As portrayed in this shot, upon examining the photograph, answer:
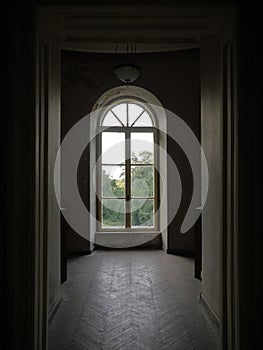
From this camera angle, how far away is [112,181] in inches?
346

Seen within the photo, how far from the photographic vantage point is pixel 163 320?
4.00 metres

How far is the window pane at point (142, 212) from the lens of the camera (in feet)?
28.9

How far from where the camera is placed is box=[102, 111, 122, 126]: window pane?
29.1 ft

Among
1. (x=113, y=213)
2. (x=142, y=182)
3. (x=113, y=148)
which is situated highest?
(x=113, y=148)

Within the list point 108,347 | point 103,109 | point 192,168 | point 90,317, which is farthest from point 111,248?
point 108,347

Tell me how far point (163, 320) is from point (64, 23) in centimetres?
288

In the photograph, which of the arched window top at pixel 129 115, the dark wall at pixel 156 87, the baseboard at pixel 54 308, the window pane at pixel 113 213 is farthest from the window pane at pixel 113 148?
the baseboard at pixel 54 308

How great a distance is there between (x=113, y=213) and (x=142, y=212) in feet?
2.08

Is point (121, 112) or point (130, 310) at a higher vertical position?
point (121, 112)

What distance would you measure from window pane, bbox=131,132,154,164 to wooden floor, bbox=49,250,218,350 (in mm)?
2699

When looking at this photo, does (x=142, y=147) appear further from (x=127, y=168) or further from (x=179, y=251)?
(x=179, y=251)

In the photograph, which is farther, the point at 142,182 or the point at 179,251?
the point at 142,182

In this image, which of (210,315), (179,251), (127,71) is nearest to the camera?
(210,315)

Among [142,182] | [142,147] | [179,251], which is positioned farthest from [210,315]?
[142,147]
